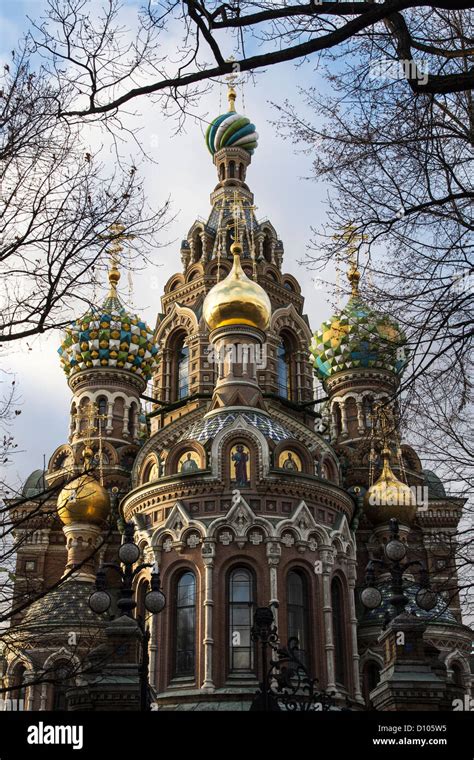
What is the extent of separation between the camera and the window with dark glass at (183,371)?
2919 centimetres

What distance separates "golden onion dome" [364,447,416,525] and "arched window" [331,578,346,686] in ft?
18.4

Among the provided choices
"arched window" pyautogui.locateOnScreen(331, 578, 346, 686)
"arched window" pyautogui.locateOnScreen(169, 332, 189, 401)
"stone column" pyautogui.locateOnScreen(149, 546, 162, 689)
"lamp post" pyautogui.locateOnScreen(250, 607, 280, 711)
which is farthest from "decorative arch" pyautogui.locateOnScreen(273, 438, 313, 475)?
"arched window" pyautogui.locateOnScreen(169, 332, 189, 401)

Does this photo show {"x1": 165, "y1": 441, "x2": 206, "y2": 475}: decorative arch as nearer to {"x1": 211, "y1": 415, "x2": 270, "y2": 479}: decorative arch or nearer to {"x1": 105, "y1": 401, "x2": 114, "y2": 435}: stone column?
{"x1": 211, "y1": 415, "x2": 270, "y2": 479}: decorative arch

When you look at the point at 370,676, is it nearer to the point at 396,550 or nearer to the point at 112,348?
the point at 396,550

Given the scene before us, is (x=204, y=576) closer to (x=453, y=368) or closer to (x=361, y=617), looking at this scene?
(x=361, y=617)

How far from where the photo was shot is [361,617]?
23.6 metres

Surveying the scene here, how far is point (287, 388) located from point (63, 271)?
71.3ft

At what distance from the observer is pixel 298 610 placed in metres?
19.6

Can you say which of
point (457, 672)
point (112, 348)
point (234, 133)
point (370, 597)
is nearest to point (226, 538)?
point (370, 597)

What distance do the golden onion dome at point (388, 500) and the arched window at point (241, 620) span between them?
7679 millimetres

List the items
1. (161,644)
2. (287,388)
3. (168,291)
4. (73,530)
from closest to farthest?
(161,644) → (73,530) → (287,388) → (168,291)

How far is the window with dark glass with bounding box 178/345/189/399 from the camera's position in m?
29.2

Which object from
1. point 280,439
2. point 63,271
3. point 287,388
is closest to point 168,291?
point 287,388

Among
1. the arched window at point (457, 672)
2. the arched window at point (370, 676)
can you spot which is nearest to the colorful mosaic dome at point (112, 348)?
the arched window at point (370, 676)
